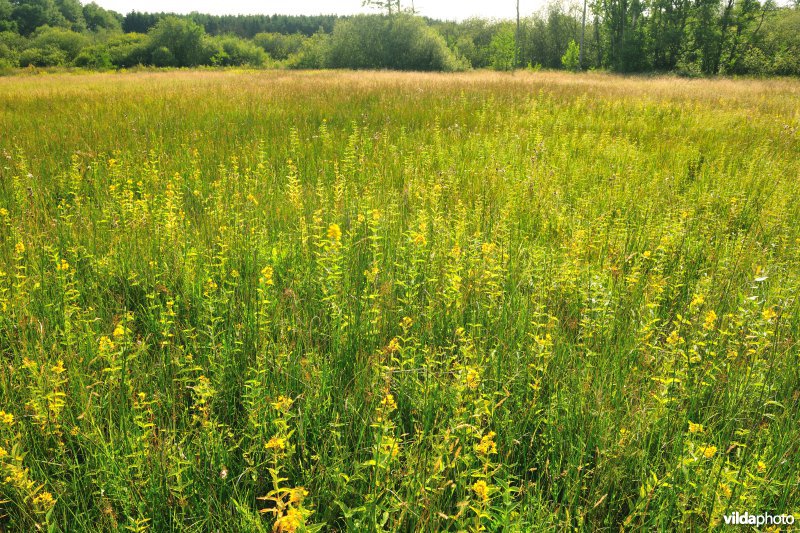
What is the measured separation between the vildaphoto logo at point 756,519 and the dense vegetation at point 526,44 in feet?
112

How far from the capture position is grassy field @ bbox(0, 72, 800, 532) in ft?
4.72

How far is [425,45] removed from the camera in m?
32.1

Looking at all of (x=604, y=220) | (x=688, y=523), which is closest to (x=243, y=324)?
(x=688, y=523)

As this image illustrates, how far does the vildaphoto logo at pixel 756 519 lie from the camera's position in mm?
1307

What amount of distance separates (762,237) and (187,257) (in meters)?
4.22

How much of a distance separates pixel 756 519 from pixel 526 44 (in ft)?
221

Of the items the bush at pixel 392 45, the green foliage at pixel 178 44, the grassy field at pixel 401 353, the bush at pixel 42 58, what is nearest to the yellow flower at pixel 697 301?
the grassy field at pixel 401 353

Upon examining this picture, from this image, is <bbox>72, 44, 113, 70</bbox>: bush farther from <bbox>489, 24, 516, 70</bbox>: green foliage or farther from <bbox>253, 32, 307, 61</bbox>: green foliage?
<bbox>489, 24, 516, 70</bbox>: green foliage

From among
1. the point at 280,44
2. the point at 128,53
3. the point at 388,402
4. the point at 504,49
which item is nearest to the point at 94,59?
the point at 128,53

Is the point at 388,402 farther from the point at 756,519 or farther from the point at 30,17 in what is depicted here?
the point at 30,17

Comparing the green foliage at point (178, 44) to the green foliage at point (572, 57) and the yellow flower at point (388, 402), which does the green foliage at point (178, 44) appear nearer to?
the green foliage at point (572, 57)

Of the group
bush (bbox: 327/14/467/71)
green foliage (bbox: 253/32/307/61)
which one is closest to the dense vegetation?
bush (bbox: 327/14/467/71)

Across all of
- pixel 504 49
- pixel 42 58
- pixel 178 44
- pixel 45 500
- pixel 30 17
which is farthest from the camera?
pixel 30 17

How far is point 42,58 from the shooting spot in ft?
168
